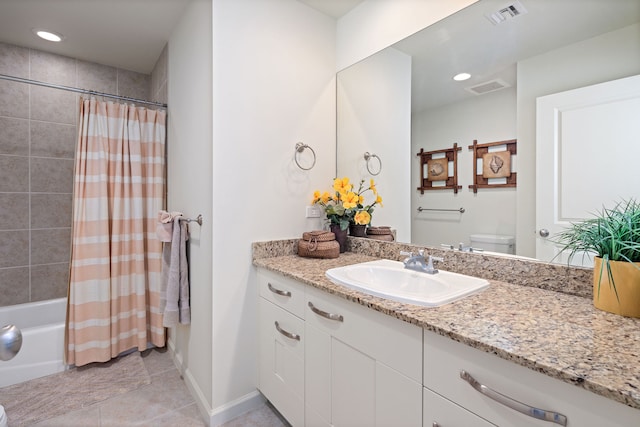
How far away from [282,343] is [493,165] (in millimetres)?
1280

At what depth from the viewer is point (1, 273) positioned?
8.07ft

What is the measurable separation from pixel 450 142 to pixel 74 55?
309 cm

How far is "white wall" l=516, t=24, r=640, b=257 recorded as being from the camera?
103cm

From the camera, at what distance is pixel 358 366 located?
1.10 m

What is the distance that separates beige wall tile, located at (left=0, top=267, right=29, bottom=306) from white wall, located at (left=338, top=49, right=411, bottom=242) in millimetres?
2603

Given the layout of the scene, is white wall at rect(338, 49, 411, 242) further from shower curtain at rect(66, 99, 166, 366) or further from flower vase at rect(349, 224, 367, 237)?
shower curtain at rect(66, 99, 166, 366)

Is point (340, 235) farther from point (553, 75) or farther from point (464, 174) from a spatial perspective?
point (553, 75)

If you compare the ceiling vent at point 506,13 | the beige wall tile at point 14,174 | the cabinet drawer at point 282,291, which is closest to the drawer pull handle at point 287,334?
the cabinet drawer at point 282,291

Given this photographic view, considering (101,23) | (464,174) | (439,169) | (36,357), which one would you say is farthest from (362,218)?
(36,357)

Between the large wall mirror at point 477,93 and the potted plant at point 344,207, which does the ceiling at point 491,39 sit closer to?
the large wall mirror at point 477,93

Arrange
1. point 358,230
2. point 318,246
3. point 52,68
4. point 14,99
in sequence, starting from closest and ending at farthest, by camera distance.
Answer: point 318,246 < point 358,230 < point 14,99 < point 52,68

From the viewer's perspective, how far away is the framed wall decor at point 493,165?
131 centimetres

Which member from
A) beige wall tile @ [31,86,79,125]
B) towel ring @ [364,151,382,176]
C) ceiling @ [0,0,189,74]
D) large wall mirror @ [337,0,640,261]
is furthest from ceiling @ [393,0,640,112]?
beige wall tile @ [31,86,79,125]

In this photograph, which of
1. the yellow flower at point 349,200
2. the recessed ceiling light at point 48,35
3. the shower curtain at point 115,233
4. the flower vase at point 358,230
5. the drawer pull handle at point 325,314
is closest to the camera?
the drawer pull handle at point 325,314
